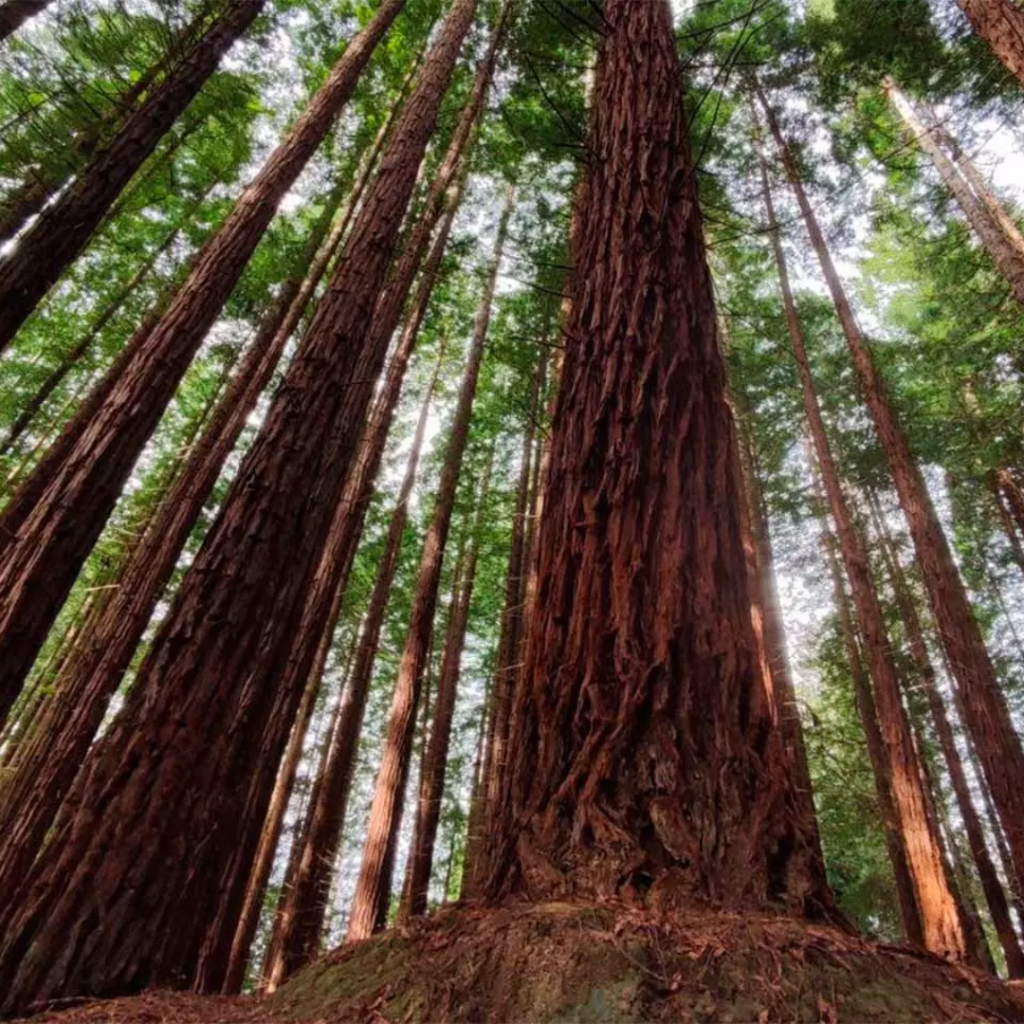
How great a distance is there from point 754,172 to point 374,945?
15.3m

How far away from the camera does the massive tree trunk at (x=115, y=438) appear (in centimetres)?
409

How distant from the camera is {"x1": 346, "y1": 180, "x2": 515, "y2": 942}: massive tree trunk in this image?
24.7 feet

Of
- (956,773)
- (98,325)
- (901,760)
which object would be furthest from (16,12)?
(956,773)

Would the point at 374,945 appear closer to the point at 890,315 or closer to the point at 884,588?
the point at 884,588

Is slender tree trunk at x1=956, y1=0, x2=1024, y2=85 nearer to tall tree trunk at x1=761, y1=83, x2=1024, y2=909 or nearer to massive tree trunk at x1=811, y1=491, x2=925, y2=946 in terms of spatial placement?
tall tree trunk at x1=761, y1=83, x2=1024, y2=909

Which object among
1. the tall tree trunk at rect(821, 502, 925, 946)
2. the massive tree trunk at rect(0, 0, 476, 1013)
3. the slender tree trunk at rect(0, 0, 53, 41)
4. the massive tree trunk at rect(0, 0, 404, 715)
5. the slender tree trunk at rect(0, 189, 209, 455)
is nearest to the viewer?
the massive tree trunk at rect(0, 0, 476, 1013)

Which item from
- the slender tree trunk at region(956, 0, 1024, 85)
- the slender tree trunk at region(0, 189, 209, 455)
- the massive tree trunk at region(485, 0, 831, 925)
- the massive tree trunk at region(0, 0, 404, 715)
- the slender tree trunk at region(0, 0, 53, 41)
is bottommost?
the massive tree trunk at region(485, 0, 831, 925)

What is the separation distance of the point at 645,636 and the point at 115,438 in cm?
493

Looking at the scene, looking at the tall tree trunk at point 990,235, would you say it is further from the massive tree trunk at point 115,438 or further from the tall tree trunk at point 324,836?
the tall tree trunk at point 324,836

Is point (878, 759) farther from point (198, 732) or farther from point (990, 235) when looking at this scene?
point (198, 732)

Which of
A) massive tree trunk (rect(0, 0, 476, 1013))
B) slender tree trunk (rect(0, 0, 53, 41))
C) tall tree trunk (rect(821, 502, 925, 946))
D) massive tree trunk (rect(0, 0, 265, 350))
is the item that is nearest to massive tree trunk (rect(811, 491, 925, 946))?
tall tree trunk (rect(821, 502, 925, 946))

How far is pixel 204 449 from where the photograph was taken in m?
9.23

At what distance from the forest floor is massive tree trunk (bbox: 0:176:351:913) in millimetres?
2571

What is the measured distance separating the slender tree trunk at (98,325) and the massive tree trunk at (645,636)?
1302 cm
